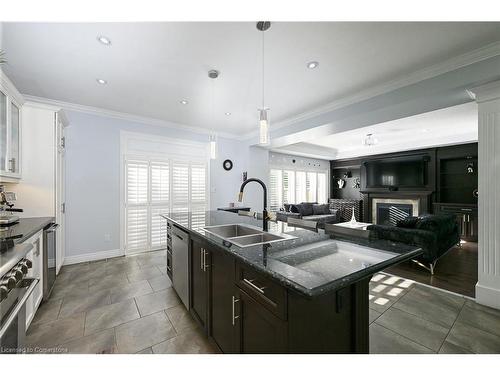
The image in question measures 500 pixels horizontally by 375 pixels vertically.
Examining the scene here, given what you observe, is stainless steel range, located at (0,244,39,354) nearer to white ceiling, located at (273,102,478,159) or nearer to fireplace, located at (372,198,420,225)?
white ceiling, located at (273,102,478,159)

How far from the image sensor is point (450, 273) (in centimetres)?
308

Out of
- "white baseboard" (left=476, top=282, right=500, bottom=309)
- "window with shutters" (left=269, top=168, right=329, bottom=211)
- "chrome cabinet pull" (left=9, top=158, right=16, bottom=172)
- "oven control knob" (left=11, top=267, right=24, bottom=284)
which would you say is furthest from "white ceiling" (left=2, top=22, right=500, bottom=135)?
"window with shutters" (left=269, top=168, right=329, bottom=211)

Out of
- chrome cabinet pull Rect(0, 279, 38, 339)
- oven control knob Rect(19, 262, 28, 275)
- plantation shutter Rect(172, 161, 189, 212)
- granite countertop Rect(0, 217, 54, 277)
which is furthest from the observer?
plantation shutter Rect(172, 161, 189, 212)

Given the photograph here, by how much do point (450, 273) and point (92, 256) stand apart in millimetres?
5727

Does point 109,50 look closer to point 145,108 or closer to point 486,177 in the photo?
point 145,108

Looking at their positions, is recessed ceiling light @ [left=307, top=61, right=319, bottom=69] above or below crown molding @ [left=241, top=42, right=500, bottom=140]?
above

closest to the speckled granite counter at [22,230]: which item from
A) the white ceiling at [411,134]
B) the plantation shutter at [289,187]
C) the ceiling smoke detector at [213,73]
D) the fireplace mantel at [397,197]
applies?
the ceiling smoke detector at [213,73]

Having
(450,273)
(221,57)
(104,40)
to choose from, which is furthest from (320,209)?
(104,40)

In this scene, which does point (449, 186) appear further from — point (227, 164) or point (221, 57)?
point (221, 57)

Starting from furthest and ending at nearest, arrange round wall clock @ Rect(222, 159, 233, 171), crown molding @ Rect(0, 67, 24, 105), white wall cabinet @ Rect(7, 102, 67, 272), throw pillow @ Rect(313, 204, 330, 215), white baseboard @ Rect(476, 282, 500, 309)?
throw pillow @ Rect(313, 204, 330, 215) < round wall clock @ Rect(222, 159, 233, 171) < white wall cabinet @ Rect(7, 102, 67, 272) < white baseboard @ Rect(476, 282, 500, 309) < crown molding @ Rect(0, 67, 24, 105)

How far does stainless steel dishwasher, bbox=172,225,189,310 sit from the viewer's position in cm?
202

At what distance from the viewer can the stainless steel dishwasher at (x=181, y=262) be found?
6.61ft

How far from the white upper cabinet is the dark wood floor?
16.1 feet
